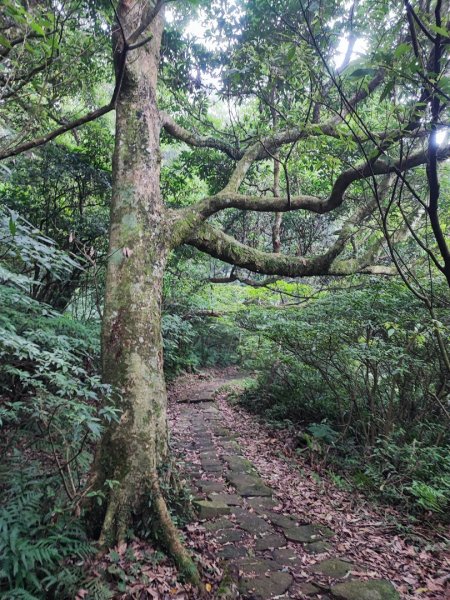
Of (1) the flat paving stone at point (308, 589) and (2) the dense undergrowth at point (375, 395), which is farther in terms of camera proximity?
(2) the dense undergrowth at point (375, 395)

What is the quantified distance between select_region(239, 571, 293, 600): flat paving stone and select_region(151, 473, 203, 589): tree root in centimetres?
36

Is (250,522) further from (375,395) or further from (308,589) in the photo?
(375,395)

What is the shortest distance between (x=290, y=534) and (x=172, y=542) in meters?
1.29

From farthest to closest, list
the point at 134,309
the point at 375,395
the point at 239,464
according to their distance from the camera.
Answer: the point at 375,395, the point at 239,464, the point at 134,309

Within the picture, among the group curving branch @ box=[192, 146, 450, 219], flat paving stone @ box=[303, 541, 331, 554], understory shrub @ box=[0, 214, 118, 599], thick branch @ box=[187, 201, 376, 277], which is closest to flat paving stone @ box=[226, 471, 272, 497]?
flat paving stone @ box=[303, 541, 331, 554]

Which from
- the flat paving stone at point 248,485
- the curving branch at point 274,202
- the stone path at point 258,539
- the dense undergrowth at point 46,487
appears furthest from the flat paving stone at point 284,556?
the curving branch at point 274,202

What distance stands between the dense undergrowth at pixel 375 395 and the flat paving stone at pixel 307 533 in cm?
108

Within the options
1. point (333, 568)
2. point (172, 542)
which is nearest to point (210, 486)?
point (172, 542)

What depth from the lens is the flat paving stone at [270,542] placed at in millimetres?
3120

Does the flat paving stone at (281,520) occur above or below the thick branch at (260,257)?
below

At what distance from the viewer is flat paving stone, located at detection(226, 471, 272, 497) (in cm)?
407

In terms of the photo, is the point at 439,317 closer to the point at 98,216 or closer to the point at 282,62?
the point at 282,62

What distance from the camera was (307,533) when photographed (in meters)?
3.41

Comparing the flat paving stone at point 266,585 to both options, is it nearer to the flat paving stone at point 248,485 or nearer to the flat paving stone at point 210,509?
the flat paving stone at point 210,509
